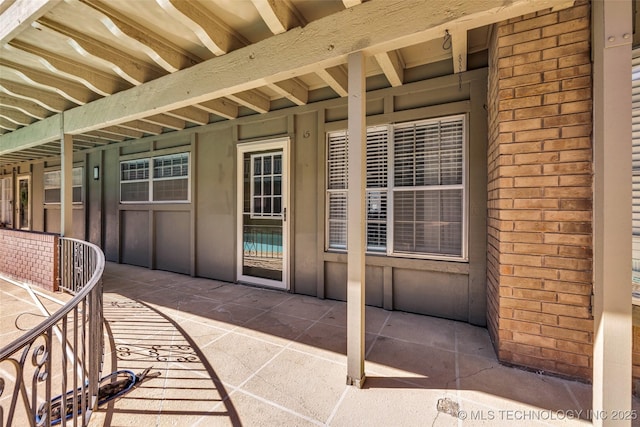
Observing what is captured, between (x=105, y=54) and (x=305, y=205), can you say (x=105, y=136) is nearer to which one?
(x=105, y=54)

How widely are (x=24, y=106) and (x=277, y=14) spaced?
4.59m

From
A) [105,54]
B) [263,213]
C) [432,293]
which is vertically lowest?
[432,293]

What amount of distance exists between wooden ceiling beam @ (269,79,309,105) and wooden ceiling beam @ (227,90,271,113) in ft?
1.67

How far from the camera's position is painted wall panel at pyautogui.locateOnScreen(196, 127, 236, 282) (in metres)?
4.75

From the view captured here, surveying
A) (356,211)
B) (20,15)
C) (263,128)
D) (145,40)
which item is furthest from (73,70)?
(356,211)

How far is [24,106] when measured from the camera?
4262 mm

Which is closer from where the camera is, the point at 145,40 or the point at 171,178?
the point at 145,40

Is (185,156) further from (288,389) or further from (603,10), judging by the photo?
(603,10)

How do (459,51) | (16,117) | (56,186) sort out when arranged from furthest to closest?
1. (56,186)
2. (16,117)
3. (459,51)

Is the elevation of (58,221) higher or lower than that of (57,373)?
higher

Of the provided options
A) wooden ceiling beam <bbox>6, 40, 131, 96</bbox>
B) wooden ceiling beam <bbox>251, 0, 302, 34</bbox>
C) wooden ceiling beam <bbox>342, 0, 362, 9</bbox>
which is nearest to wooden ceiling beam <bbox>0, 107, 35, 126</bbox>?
wooden ceiling beam <bbox>6, 40, 131, 96</bbox>

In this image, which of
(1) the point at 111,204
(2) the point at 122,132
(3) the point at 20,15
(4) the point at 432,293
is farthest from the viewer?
(1) the point at 111,204

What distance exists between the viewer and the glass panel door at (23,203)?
8.45 metres

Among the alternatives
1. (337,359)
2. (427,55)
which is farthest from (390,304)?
(427,55)
